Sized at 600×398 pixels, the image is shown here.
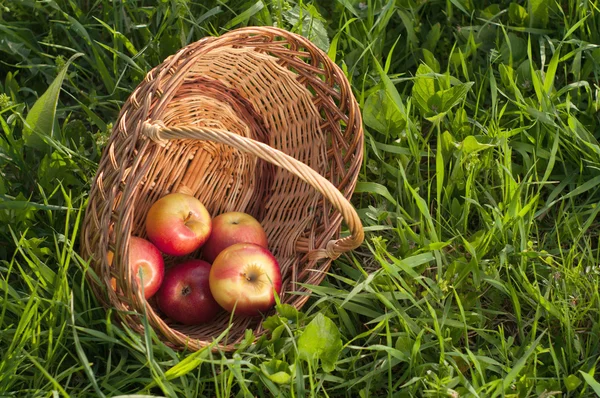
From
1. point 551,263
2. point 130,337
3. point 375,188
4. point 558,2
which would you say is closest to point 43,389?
point 130,337

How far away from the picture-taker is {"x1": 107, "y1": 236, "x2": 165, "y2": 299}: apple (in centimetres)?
195

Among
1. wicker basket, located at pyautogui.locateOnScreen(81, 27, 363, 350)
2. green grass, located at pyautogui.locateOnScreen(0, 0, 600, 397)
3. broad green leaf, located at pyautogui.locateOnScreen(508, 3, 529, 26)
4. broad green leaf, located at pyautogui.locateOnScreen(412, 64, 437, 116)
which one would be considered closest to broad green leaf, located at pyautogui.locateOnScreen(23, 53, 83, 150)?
green grass, located at pyautogui.locateOnScreen(0, 0, 600, 397)

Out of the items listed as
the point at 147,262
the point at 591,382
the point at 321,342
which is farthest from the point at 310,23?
the point at 591,382

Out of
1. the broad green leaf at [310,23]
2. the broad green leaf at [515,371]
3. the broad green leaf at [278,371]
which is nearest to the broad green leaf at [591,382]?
the broad green leaf at [515,371]

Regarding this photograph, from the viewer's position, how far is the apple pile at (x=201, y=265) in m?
1.98

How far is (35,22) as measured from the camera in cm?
260

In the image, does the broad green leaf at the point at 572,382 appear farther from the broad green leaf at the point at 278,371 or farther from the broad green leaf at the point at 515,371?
the broad green leaf at the point at 278,371

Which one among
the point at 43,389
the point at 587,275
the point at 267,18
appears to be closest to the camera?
the point at 43,389

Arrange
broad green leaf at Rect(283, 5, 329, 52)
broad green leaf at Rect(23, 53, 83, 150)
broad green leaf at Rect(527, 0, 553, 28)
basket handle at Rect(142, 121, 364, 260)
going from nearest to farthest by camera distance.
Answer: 1. basket handle at Rect(142, 121, 364, 260)
2. broad green leaf at Rect(23, 53, 83, 150)
3. broad green leaf at Rect(283, 5, 329, 52)
4. broad green leaf at Rect(527, 0, 553, 28)

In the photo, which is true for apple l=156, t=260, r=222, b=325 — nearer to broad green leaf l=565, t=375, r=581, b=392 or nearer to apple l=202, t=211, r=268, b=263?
apple l=202, t=211, r=268, b=263

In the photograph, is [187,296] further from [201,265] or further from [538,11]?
[538,11]

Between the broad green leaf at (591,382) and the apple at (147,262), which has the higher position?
the broad green leaf at (591,382)

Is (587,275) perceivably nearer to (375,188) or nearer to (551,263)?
(551,263)

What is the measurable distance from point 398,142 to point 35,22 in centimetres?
130
